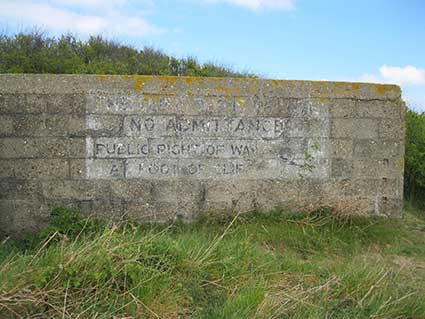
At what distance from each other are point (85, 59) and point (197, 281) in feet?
26.3

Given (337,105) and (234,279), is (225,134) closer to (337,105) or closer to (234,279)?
(337,105)

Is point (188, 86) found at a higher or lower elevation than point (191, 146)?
higher

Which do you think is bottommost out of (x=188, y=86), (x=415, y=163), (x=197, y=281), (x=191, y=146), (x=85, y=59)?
(x=197, y=281)

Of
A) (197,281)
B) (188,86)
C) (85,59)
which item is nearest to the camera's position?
(197,281)

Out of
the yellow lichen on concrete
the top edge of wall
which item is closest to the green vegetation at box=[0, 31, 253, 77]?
the top edge of wall

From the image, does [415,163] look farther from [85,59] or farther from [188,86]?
[85,59]

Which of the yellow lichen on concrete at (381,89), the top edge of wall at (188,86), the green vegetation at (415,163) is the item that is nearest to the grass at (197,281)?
the top edge of wall at (188,86)

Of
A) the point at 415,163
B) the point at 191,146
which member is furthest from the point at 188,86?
the point at 415,163

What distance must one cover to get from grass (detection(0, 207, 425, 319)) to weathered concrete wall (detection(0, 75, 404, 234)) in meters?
0.70

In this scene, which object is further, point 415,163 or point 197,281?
point 415,163

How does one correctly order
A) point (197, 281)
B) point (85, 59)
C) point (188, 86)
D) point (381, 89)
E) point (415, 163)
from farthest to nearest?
point (85, 59) < point (415, 163) < point (381, 89) < point (188, 86) < point (197, 281)

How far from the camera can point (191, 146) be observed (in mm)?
5746

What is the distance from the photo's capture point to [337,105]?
595 centimetres

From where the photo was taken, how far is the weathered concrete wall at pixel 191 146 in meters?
5.54
